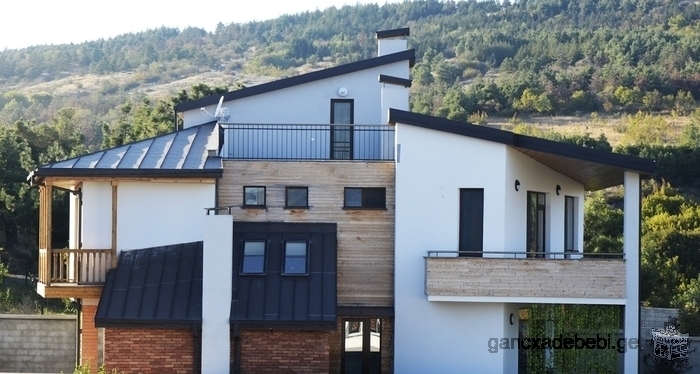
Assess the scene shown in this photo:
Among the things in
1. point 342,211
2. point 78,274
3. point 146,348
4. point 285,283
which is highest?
point 342,211

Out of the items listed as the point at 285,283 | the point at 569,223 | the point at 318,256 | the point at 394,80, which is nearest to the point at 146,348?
the point at 285,283

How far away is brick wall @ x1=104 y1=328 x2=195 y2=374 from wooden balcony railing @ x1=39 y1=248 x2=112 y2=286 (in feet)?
4.57

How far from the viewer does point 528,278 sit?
24.6 metres

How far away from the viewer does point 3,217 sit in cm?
4041

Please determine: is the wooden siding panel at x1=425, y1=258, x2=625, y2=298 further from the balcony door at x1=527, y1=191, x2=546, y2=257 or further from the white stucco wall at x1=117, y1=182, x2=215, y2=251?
the white stucco wall at x1=117, y1=182, x2=215, y2=251

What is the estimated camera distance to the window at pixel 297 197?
25781 mm

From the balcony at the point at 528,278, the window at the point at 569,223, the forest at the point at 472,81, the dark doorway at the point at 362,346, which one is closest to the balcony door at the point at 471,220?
the balcony at the point at 528,278

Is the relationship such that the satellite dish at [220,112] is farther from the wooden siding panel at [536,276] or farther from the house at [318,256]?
the wooden siding panel at [536,276]

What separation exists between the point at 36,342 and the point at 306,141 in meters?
9.43

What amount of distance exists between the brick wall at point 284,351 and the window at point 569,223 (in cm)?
926

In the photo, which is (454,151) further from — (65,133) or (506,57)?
(506,57)

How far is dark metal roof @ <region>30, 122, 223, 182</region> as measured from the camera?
24734 mm

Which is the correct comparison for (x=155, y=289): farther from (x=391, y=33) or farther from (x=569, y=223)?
(x=569, y=223)

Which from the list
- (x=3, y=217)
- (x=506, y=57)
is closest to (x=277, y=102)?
(x=3, y=217)
